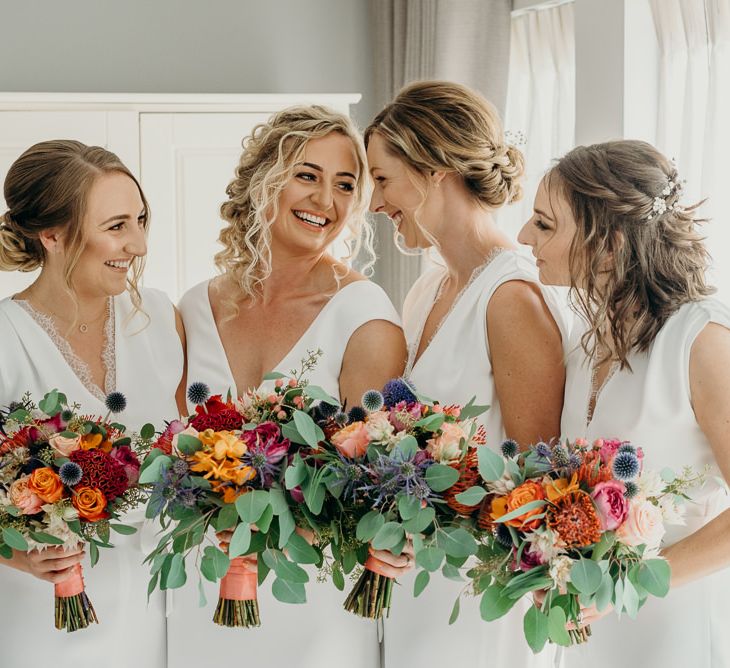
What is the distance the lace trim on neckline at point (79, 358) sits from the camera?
2398 mm

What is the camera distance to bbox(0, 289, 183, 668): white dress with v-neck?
2227 mm

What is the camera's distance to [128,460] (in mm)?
1957

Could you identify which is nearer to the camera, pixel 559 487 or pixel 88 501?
pixel 559 487

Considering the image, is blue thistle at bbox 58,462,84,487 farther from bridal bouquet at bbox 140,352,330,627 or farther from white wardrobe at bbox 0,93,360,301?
white wardrobe at bbox 0,93,360,301

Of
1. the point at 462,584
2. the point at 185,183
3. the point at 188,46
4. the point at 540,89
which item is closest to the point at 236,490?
the point at 462,584

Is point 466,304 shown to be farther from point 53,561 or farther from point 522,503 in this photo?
point 53,561

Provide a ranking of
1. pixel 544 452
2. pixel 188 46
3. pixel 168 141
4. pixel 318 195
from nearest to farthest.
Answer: pixel 544 452
pixel 318 195
pixel 168 141
pixel 188 46

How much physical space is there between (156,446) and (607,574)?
2.86 ft

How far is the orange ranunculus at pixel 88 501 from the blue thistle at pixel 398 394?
590 millimetres

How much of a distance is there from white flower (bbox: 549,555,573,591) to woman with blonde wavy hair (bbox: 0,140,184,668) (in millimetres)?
1067

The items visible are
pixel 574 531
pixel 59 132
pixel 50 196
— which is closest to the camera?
pixel 574 531

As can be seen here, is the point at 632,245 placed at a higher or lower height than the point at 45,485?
higher

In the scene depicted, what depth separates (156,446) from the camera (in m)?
1.85

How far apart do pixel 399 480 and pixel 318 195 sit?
1030mm
